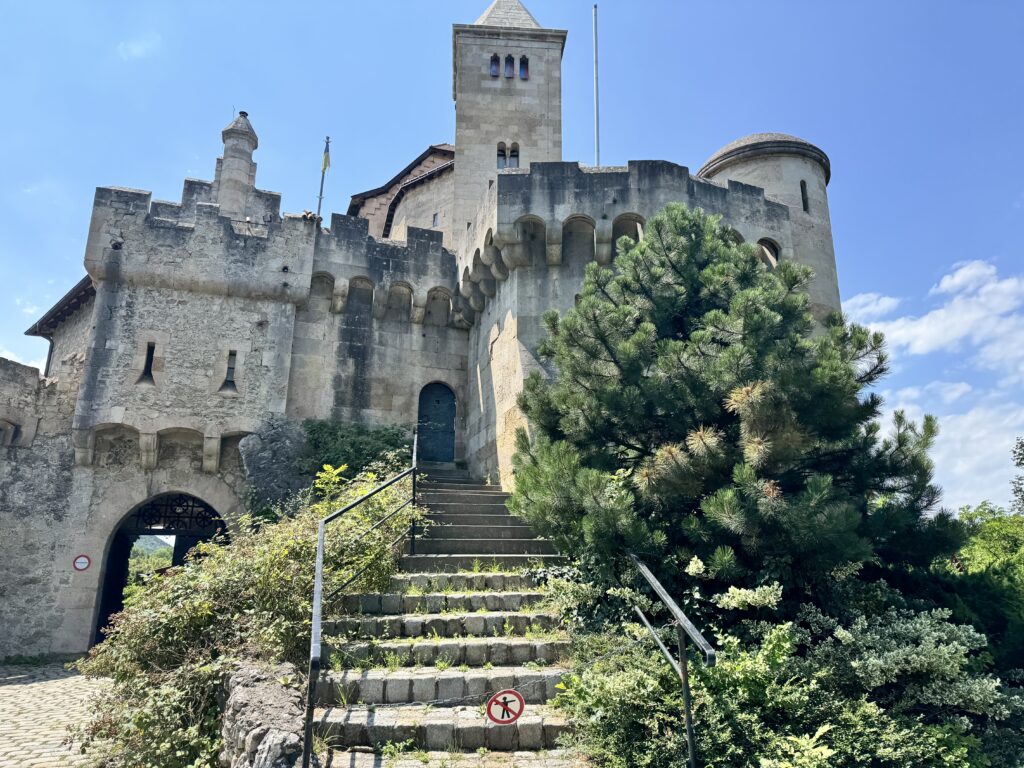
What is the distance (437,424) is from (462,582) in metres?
7.87

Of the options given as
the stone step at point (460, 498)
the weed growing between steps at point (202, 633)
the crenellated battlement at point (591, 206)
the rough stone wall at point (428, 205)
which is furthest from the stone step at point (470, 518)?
the rough stone wall at point (428, 205)

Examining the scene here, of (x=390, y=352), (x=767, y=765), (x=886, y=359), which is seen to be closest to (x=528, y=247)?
(x=390, y=352)

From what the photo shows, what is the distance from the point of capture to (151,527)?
16.6 metres

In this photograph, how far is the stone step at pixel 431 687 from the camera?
5.15m

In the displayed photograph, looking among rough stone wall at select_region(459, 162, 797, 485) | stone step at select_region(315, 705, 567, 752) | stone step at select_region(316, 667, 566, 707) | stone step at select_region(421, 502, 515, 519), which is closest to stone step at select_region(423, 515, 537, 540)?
stone step at select_region(421, 502, 515, 519)

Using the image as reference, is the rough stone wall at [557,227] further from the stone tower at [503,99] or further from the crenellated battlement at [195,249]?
the stone tower at [503,99]

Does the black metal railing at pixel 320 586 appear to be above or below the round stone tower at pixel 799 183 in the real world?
below

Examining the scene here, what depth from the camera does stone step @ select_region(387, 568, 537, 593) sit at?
693 cm

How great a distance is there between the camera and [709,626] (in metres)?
5.61

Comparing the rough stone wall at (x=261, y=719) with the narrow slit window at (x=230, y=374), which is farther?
the narrow slit window at (x=230, y=374)

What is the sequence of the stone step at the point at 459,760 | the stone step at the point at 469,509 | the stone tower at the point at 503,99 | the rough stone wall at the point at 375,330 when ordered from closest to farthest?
the stone step at the point at 459,760 < the stone step at the point at 469,509 < the rough stone wall at the point at 375,330 < the stone tower at the point at 503,99

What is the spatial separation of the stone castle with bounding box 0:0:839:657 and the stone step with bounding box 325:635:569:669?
578 cm

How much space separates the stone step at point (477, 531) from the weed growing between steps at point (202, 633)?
1189mm

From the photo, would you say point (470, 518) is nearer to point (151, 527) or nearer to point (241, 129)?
point (151, 527)
